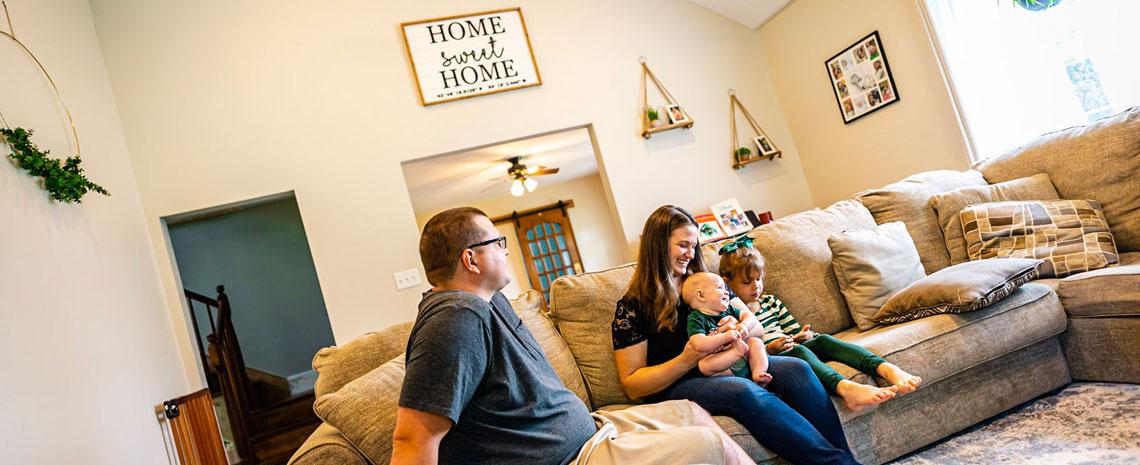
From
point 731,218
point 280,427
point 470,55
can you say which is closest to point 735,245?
point 731,218

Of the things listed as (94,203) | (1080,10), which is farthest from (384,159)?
(1080,10)

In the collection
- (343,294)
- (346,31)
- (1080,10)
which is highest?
(346,31)

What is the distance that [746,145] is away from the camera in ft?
16.4

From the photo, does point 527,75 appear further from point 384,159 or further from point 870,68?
point 870,68

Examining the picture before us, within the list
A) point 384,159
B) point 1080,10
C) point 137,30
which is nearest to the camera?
point 1080,10

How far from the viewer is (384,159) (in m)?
4.12

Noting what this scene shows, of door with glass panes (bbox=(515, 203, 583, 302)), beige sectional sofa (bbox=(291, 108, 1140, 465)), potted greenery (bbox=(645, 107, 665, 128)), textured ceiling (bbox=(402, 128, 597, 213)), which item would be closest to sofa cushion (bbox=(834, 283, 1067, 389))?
beige sectional sofa (bbox=(291, 108, 1140, 465))

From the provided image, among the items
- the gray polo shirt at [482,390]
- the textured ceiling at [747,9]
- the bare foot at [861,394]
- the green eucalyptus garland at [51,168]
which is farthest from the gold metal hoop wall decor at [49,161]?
the textured ceiling at [747,9]

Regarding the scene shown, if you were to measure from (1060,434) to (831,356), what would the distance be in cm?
68

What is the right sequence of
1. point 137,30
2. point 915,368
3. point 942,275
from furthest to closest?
point 137,30 → point 942,275 → point 915,368

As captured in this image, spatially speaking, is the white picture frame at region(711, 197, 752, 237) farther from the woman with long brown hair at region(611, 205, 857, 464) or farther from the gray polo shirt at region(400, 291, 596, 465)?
the gray polo shirt at region(400, 291, 596, 465)

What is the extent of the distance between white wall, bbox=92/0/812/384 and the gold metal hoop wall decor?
2.46 feet

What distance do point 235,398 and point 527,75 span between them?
3009mm

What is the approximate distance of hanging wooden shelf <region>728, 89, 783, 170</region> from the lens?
491cm
